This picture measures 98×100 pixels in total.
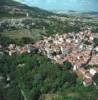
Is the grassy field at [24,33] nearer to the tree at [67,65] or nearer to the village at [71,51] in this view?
the village at [71,51]

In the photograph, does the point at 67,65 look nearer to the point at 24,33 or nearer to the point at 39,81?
the point at 39,81

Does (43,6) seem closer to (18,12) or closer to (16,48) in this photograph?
(18,12)

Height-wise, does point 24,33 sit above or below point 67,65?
below

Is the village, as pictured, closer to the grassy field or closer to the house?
the house

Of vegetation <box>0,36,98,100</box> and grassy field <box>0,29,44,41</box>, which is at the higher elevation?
vegetation <box>0,36,98,100</box>

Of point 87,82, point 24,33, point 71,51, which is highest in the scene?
point 87,82

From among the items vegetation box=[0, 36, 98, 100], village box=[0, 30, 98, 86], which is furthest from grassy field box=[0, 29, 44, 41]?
vegetation box=[0, 36, 98, 100]

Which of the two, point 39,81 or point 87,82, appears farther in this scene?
point 39,81

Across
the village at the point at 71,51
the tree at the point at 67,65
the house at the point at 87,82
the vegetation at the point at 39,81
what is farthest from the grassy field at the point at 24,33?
the house at the point at 87,82

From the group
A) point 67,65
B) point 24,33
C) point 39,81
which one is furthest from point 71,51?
point 24,33

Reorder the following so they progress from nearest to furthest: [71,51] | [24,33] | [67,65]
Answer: [67,65] < [71,51] < [24,33]
